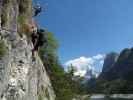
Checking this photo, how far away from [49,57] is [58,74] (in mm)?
5987

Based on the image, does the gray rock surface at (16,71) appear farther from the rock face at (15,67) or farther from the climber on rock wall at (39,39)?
the climber on rock wall at (39,39)

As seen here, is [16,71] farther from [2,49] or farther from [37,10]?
[37,10]

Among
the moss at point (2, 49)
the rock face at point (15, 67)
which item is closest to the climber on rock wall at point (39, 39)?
the rock face at point (15, 67)

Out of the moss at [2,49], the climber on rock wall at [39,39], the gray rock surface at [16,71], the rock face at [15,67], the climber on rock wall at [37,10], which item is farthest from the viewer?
the climber on rock wall at [37,10]

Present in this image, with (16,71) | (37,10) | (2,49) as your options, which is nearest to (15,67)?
(16,71)

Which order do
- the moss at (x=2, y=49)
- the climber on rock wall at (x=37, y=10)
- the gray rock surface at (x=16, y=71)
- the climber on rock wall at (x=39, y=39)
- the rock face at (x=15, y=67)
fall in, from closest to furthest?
the moss at (x=2, y=49)
the gray rock surface at (x=16, y=71)
the rock face at (x=15, y=67)
the climber on rock wall at (x=39, y=39)
the climber on rock wall at (x=37, y=10)

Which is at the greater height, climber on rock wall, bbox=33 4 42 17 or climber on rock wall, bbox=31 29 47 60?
climber on rock wall, bbox=33 4 42 17

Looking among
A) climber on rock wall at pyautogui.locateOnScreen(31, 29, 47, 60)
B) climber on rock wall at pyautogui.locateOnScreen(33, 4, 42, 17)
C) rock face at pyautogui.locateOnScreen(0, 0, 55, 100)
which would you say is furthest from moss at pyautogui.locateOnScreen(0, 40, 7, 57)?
climber on rock wall at pyautogui.locateOnScreen(33, 4, 42, 17)

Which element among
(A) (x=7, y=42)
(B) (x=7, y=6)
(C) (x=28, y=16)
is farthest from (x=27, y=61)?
(C) (x=28, y=16)

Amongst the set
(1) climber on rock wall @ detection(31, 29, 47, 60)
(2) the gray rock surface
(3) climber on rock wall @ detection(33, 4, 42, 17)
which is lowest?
(2) the gray rock surface

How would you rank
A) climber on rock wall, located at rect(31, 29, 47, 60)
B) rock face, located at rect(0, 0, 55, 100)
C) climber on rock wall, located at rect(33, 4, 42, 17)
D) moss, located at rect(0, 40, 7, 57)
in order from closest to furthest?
moss, located at rect(0, 40, 7, 57) → rock face, located at rect(0, 0, 55, 100) → climber on rock wall, located at rect(31, 29, 47, 60) → climber on rock wall, located at rect(33, 4, 42, 17)

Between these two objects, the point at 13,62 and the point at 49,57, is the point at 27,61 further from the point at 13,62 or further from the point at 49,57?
the point at 49,57

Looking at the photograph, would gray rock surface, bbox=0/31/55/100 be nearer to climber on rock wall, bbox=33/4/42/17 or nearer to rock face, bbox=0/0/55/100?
rock face, bbox=0/0/55/100

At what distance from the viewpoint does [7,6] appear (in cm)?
2062
